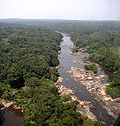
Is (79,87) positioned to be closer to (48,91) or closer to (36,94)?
(48,91)

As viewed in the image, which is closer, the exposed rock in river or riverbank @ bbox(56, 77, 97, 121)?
riverbank @ bbox(56, 77, 97, 121)

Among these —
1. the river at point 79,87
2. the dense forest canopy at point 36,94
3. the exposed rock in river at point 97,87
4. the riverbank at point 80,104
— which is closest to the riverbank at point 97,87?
the exposed rock in river at point 97,87

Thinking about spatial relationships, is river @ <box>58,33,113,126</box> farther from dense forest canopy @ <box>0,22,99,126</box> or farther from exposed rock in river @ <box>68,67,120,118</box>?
dense forest canopy @ <box>0,22,99,126</box>

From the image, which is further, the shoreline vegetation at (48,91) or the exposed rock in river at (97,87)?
the exposed rock in river at (97,87)

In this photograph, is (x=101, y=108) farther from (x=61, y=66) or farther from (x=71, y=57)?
(x=71, y=57)

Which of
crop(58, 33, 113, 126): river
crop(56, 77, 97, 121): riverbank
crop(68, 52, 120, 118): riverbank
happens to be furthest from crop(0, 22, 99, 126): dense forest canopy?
crop(68, 52, 120, 118): riverbank

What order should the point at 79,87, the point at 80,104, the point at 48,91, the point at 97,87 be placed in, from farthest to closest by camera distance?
the point at 79,87 → the point at 97,87 → the point at 48,91 → the point at 80,104

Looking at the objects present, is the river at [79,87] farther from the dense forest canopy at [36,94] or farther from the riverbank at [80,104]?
the dense forest canopy at [36,94]

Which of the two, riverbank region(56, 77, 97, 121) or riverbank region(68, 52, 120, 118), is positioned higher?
riverbank region(56, 77, 97, 121)

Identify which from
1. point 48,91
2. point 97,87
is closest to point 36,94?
point 48,91
